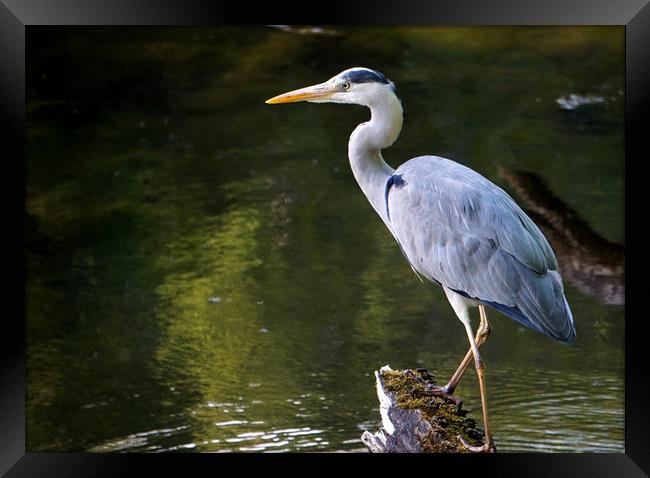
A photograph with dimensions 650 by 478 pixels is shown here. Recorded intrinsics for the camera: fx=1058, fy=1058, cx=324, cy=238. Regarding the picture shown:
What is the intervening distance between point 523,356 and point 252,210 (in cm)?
201

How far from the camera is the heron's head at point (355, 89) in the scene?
4387 millimetres

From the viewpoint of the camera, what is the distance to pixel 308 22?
4344mm

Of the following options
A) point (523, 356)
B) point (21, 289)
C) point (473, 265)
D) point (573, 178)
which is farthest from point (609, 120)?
point (21, 289)

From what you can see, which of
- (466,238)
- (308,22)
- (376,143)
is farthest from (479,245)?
(308,22)

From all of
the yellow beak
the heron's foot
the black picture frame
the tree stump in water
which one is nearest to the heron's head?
the yellow beak

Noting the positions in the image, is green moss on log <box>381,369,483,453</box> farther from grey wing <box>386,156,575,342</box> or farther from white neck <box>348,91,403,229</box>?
white neck <box>348,91,403,229</box>

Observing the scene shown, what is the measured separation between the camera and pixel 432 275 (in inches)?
168

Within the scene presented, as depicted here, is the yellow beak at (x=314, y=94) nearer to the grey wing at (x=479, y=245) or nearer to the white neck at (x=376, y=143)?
the white neck at (x=376, y=143)

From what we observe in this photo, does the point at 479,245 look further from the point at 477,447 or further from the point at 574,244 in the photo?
the point at 574,244

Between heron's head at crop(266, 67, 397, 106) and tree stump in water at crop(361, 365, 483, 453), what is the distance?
1172mm

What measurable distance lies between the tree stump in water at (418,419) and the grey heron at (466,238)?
0.09 m

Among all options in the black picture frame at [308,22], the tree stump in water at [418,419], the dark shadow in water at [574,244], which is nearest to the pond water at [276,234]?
the dark shadow in water at [574,244]

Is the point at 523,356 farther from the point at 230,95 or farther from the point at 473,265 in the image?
the point at 230,95

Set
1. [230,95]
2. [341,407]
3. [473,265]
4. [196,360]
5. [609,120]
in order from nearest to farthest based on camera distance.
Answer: [473,265] < [341,407] < [196,360] < [609,120] < [230,95]
